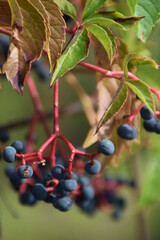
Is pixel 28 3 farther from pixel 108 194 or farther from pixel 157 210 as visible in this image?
pixel 157 210

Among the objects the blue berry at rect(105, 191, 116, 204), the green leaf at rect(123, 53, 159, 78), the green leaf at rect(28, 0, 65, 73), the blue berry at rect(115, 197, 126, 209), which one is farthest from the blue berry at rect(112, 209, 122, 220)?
the green leaf at rect(28, 0, 65, 73)

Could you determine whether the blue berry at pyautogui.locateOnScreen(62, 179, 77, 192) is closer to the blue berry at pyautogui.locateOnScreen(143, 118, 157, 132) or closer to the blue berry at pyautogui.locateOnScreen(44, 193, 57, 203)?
the blue berry at pyautogui.locateOnScreen(44, 193, 57, 203)

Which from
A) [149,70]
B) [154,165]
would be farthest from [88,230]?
[149,70]

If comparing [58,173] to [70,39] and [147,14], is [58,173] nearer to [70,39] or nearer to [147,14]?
[70,39]

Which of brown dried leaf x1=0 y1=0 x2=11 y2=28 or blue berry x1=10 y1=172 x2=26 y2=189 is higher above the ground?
brown dried leaf x1=0 y1=0 x2=11 y2=28

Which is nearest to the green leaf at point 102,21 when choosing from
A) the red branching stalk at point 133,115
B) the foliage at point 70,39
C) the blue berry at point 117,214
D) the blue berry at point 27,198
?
the foliage at point 70,39

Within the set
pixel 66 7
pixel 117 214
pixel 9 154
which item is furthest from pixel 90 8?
pixel 117 214

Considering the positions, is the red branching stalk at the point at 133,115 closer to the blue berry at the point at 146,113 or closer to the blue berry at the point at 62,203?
the blue berry at the point at 146,113
